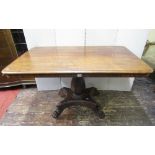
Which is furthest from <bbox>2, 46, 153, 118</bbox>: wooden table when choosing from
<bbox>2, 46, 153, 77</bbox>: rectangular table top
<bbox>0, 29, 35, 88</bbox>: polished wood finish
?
<bbox>0, 29, 35, 88</bbox>: polished wood finish

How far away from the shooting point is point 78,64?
1107 millimetres

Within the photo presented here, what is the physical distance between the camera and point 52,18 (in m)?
1.34

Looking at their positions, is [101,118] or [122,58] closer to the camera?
[122,58]

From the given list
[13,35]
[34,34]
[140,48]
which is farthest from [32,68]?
[140,48]

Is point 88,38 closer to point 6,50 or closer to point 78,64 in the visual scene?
point 78,64

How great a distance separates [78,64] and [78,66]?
0.14ft

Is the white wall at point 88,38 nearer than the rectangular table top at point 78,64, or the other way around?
the rectangular table top at point 78,64

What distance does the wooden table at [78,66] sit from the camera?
986mm

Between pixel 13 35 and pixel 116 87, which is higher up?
pixel 13 35

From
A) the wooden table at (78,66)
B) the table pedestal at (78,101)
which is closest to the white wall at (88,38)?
the wooden table at (78,66)

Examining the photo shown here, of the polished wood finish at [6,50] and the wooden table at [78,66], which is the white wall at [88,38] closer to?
the wooden table at [78,66]

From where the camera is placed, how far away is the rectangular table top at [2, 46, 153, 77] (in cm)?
98

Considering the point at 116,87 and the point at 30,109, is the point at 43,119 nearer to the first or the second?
the point at 30,109

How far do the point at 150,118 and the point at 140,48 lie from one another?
32.3 inches
